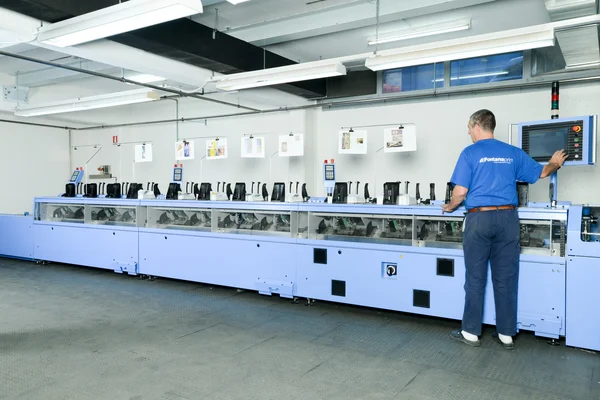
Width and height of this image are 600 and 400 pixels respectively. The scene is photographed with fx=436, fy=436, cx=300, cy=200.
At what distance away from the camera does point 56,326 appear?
344 centimetres

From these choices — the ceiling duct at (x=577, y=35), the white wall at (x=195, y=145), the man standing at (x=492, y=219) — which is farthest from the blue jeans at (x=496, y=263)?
the white wall at (x=195, y=145)

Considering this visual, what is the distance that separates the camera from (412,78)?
221 inches

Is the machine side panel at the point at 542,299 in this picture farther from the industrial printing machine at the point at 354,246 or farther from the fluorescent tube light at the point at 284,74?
the fluorescent tube light at the point at 284,74

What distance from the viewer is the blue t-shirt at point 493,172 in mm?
2992

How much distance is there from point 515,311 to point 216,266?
2829 millimetres

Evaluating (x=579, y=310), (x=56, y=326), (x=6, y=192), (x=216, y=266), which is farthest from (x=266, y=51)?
(x=6, y=192)

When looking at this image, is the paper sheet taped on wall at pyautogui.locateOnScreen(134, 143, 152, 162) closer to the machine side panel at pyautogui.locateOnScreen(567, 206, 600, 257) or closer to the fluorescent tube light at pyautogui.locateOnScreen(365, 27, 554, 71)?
the fluorescent tube light at pyautogui.locateOnScreen(365, 27, 554, 71)

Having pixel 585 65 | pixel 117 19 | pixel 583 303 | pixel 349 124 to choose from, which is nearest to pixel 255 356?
pixel 583 303

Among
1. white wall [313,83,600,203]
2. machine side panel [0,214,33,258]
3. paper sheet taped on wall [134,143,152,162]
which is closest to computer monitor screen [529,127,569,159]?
white wall [313,83,600,203]

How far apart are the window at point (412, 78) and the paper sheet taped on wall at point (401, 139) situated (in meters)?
1.17

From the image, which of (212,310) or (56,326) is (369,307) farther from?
(56,326)

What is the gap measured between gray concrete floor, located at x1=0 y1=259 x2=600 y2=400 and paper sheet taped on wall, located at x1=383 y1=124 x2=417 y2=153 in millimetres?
1765

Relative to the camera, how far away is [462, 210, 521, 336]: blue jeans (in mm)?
2998

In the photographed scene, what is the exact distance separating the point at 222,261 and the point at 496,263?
2.64 meters
